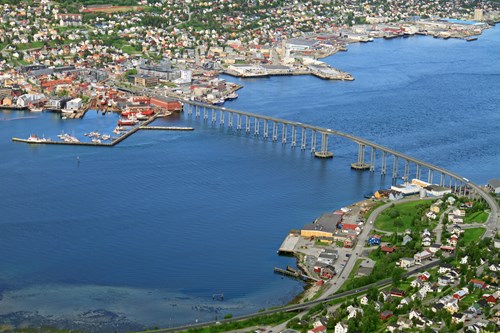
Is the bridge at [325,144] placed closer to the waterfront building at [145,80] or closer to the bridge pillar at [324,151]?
the bridge pillar at [324,151]

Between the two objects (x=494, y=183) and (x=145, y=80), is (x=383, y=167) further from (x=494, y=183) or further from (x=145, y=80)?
(x=145, y=80)

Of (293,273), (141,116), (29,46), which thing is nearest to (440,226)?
(293,273)

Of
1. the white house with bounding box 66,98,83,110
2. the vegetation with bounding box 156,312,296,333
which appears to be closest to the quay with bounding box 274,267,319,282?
the vegetation with bounding box 156,312,296,333

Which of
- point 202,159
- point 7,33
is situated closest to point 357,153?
point 202,159

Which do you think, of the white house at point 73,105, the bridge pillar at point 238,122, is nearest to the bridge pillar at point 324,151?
the bridge pillar at point 238,122

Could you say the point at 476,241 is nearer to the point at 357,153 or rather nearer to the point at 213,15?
the point at 357,153

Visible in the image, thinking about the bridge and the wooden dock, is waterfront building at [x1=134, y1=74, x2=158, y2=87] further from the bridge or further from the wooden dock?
the wooden dock
